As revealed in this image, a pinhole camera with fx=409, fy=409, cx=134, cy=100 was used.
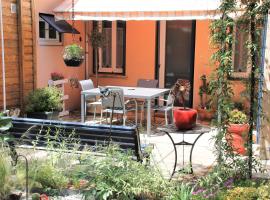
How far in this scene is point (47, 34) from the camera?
9.98m

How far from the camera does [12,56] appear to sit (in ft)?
27.7

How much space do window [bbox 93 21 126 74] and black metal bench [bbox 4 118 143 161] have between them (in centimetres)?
656

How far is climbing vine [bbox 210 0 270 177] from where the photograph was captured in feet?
14.9

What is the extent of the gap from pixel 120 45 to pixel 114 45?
168 millimetres

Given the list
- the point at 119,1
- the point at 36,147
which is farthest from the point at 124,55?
the point at 36,147

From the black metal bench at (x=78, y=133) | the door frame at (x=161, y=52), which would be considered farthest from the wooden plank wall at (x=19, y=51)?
the door frame at (x=161, y=52)

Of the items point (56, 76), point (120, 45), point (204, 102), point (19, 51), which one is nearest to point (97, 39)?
point (120, 45)

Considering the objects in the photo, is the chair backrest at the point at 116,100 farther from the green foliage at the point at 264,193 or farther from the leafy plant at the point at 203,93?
the green foliage at the point at 264,193

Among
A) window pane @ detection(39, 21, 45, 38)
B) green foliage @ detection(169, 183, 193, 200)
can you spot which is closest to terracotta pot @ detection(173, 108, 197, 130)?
green foliage @ detection(169, 183, 193, 200)

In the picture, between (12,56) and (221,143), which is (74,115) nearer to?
(12,56)

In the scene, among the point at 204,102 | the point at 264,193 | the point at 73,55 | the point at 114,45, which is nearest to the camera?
the point at 264,193

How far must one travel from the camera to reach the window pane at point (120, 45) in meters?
11.4

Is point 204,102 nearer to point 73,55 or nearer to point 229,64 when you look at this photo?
point 73,55

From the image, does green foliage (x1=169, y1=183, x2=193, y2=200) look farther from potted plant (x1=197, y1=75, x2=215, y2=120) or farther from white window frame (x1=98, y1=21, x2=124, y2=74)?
white window frame (x1=98, y1=21, x2=124, y2=74)
